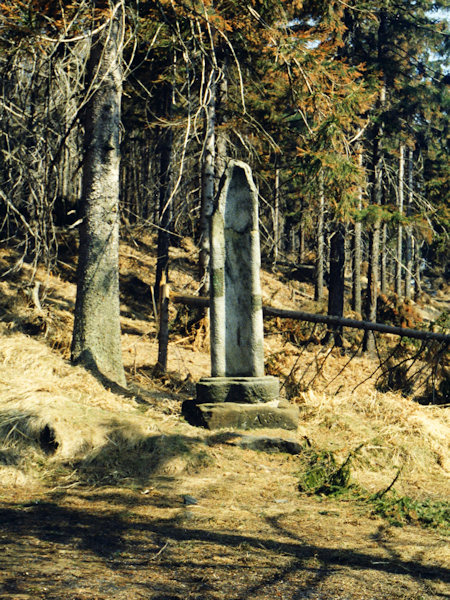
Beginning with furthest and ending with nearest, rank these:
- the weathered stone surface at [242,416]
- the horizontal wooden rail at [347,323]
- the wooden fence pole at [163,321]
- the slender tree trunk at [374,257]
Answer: the slender tree trunk at [374,257] → the wooden fence pole at [163,321] → the horizontal wooden rail at [347,323] → the weathered stone surface at [242,416]

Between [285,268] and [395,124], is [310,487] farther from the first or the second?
A: [285,268]

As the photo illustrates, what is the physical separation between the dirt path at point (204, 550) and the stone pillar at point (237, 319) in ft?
5.61

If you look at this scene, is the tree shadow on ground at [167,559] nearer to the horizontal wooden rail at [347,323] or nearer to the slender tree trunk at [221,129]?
the horizontal wooden rail at [347,323]

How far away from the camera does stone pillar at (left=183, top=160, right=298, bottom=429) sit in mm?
7129

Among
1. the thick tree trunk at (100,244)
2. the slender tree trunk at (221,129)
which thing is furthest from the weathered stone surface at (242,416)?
the slender tree trunk at (221,129)

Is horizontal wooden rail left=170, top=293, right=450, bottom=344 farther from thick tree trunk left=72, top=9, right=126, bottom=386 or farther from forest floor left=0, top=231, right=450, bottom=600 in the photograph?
thick tree trunk left=72, top=9, right=126, bottom=386

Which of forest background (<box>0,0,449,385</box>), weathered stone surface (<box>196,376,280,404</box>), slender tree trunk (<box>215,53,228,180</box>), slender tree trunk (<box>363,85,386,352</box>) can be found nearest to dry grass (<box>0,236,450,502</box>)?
weathered stone surface (<box>196,376,280,404</box>)

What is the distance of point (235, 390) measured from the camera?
23.4 feet

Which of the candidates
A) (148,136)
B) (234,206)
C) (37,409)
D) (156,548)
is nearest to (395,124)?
(148,136)

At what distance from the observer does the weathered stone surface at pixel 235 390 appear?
23.4 feet

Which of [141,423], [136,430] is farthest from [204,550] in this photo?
[141,423]

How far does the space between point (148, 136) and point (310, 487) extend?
15384 mm

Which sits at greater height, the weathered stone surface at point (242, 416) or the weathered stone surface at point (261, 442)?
the weathered stone surface at point (242, 416)

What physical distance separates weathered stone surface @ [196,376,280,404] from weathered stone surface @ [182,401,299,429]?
0.09m
